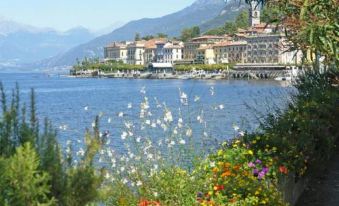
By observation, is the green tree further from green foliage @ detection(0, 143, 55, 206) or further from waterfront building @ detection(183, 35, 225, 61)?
green foliage @ detection(0, 143, 55, 206)

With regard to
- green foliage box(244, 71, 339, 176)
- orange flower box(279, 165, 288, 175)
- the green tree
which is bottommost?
orange flower box(279, 165, 288, 175)

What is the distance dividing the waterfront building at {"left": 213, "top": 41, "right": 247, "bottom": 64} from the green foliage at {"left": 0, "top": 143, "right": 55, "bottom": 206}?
145 m

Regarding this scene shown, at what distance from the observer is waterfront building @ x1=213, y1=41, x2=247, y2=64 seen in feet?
485

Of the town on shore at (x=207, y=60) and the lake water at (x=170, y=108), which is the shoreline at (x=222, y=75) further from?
the lake water at (x=170, y=108)

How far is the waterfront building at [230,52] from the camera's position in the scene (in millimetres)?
147750

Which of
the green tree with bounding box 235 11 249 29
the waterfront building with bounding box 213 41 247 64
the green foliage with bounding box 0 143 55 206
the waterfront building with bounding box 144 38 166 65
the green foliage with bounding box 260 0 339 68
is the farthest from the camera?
the waterfront building with bounding box 144 38 166 65

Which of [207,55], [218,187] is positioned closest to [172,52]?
[207,55]

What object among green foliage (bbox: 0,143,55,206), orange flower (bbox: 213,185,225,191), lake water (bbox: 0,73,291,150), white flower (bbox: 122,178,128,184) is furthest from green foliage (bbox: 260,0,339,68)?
white flower (bbox: 122,178,128,184)

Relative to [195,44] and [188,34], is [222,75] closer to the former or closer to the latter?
[195,44]

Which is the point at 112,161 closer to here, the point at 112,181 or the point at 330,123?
the point at 112,181

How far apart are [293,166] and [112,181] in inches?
73.2

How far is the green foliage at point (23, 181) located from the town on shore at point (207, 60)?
115462 millimetres

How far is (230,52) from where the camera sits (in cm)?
15238

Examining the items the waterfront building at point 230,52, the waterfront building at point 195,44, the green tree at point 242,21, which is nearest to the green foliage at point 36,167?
the waterfront building at point 230,52
